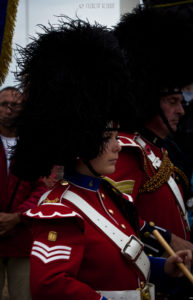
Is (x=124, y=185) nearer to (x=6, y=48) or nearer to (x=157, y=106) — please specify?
(x=157, y=106)

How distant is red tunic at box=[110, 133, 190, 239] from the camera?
2424 millimetres

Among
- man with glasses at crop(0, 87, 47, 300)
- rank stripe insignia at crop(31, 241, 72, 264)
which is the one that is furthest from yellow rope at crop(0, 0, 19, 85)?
rank stripe insignia at crop(31, 241, 72, 264)

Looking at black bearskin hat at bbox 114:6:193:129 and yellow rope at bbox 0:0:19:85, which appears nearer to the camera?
yellow rope at bbox 0:0:19:85

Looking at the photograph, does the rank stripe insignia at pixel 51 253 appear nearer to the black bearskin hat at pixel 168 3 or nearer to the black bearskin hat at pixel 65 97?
the black bearskin hat at pixel 65 97

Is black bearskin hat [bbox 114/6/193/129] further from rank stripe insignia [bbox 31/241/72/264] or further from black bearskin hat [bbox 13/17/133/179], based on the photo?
rank stripe insignia [bbox 31/241/72/264]

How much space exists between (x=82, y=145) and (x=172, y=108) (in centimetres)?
104

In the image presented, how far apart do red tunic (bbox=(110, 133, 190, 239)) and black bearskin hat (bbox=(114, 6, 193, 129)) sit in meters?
0.25

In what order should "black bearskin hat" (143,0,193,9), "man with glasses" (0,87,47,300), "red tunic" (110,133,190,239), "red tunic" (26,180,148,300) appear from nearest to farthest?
"red tunic" (26,180,148,300) < "red tunic" (110,133,190,239) < "man with glasses" (0,87,47,300) < "black bearskin hat" (143,0,193,9)

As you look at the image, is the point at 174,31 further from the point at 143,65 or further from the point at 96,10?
the point at 96,10

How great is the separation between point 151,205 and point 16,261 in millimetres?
1182

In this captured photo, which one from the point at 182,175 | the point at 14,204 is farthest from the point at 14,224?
the point at 182,175

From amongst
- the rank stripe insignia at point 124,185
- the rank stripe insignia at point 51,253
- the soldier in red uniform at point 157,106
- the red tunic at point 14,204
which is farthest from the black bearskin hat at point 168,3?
the rank stripe insignia at point 51,253

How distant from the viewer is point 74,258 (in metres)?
1.64

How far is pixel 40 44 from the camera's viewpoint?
1.92 metres
